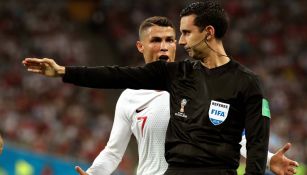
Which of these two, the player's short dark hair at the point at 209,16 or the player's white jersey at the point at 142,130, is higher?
the player's short dark hair at the point at 209,16

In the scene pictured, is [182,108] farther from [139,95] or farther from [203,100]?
[139,95]

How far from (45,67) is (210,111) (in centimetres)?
96

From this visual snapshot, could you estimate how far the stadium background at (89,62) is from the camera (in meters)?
13.3

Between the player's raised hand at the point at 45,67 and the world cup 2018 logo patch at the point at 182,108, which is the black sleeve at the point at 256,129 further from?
the player's raised hand at the point at 45,67

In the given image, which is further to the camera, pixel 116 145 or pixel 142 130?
pixel 116 145

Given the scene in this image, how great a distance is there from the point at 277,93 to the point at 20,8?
6709 millimetres

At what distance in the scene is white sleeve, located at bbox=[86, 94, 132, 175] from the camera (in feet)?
17.7

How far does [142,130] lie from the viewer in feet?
16.9

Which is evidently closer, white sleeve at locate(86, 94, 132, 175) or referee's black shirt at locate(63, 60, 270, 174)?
referee's black shirt at locate(63, 60, 270, 174)

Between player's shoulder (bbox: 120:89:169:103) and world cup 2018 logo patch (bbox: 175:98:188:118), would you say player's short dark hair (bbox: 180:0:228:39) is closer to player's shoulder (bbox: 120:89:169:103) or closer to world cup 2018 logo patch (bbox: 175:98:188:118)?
world cup 2018 logo patch (bbox: 175:98:188:118)

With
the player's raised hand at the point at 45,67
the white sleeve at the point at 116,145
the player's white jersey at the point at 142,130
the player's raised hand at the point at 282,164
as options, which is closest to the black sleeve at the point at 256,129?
the player's raised hand at the point at 282,164

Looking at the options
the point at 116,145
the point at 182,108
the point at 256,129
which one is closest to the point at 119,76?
the point at 182,108

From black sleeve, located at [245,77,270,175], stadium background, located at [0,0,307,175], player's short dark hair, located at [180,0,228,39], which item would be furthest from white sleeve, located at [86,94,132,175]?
stadium background, located at [0,0,307,175]

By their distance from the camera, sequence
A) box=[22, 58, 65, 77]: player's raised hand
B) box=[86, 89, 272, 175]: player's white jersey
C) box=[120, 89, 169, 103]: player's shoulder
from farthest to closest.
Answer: box=[120, 89, 169, 103]: player's shoulder
box=[86, 89, 272, 175]: player's white jersey
box=[22, 58, 65, 77]: player's raised hand
